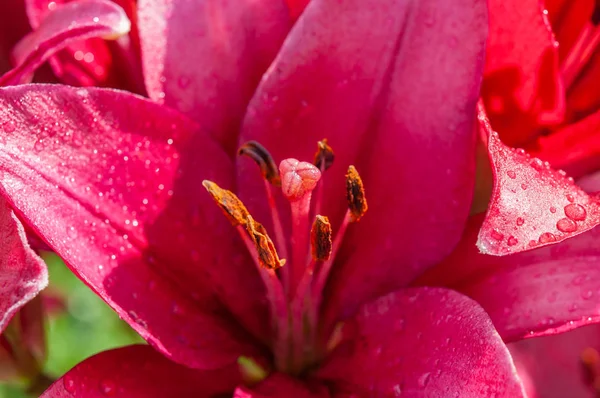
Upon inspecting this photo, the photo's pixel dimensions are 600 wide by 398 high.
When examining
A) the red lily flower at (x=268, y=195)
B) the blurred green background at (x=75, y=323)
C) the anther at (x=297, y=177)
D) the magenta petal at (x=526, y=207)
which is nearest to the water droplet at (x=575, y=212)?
the magenta petal at (x=526, y=207)

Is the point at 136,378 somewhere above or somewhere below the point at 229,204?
below

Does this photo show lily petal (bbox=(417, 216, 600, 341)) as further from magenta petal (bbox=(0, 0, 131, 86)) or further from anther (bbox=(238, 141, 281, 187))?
magenta petal (bbox=(0, 0, 131, 86))

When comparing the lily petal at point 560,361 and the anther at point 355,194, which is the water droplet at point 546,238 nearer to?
the anther at point 355,194

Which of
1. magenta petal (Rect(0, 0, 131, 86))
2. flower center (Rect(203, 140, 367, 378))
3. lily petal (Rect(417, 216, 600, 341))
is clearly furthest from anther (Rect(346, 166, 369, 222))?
magenta petal (Rect(0, 0, 131, 86))

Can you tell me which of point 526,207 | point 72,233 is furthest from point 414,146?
point 72,233

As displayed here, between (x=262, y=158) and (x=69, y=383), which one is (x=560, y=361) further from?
(x=69, y=383)

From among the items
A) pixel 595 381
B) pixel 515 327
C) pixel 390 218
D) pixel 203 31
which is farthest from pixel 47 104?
pixel 595 381

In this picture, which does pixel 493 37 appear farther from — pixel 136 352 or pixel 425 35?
pixel 136 352
